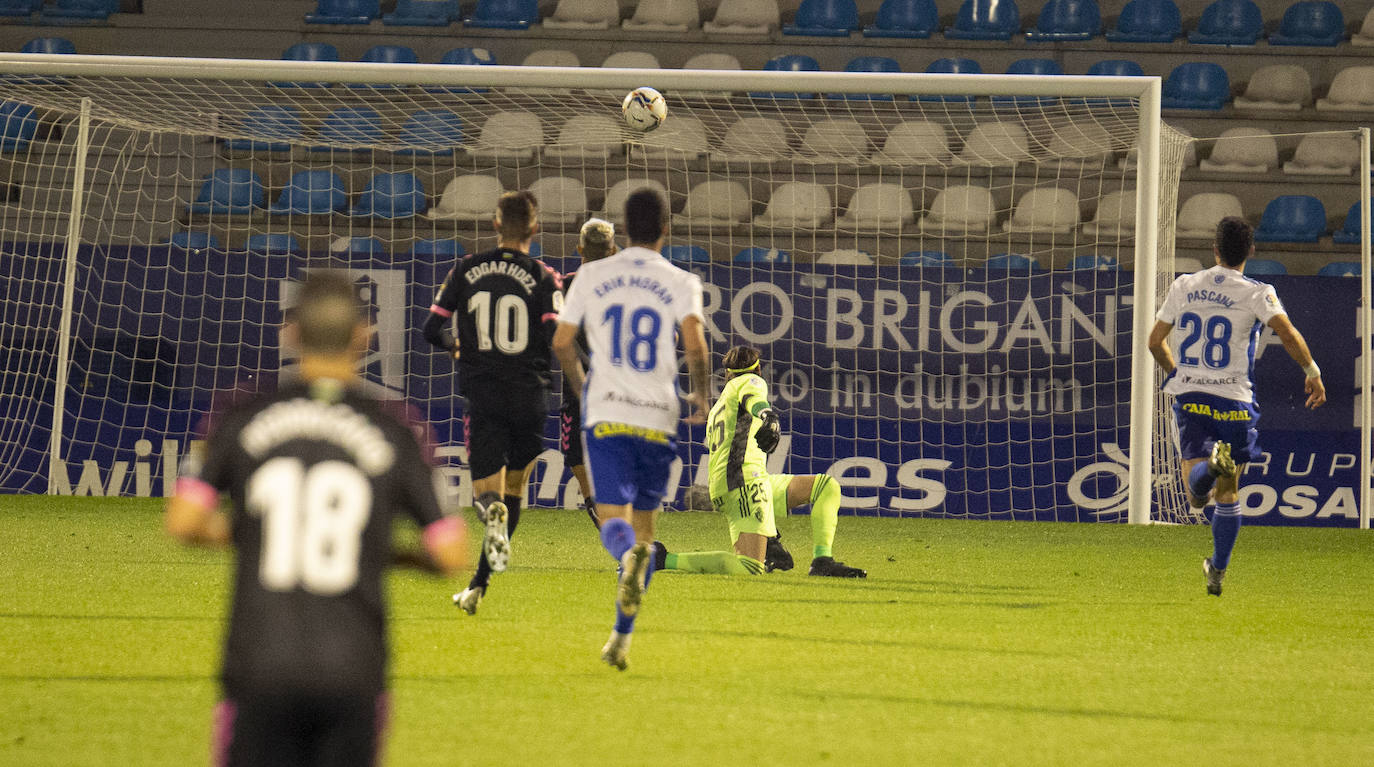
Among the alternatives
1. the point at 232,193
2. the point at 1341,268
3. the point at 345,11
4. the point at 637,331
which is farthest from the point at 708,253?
the point at 637,331

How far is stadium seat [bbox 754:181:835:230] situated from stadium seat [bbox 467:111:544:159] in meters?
2.39

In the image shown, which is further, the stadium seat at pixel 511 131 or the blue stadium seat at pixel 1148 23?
the blue stadium seat at pixel 1148 23

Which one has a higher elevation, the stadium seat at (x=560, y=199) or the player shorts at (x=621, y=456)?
the stadium seat at (x=560, y=199)

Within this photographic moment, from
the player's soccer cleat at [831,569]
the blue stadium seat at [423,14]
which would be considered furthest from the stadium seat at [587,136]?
the player's soccer cleat at [831,569]

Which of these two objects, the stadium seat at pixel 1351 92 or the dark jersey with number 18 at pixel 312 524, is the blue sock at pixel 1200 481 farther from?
the stadium seat at pixel 1351 92

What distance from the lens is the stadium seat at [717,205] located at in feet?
48.2

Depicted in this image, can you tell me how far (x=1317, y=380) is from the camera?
7758 millimetres

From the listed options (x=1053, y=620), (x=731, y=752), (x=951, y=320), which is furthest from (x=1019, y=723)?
(x=951, y=320)

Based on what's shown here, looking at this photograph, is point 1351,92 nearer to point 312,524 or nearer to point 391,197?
point 391,197

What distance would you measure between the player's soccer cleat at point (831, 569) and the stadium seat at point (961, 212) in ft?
22.1

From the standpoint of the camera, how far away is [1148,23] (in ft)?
55.5

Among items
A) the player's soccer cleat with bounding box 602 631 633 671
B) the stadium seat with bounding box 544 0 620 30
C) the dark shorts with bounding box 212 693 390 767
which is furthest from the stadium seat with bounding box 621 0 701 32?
the dark shorts with bounding box 212 693 390 767

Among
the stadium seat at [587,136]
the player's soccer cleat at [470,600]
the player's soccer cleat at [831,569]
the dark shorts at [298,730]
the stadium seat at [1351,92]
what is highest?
the stadium seat at [1351,92]

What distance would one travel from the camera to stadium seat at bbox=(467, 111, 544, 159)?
48.5ft
